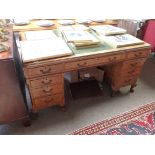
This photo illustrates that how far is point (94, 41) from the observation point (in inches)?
53.2

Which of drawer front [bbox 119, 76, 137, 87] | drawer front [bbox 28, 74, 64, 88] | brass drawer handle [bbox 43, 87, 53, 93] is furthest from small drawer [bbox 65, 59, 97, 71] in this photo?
drawer front [bbox 119, 76, 137, 87]

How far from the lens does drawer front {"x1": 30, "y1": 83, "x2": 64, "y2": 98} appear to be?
4.19 ft

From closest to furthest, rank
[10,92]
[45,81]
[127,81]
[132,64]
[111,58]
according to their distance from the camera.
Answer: [10,92] < [45,81] < [111,58] < [132,64] < [127,81]

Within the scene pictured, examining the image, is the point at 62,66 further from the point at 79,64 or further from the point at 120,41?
the point at 120,41

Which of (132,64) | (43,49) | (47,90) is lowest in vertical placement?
(47,90)

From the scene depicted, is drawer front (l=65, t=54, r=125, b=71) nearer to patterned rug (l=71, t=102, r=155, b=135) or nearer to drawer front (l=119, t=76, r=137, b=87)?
drawer front (l=119, t=76, r=137, b=87)

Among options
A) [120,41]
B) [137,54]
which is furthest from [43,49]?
[137,54]

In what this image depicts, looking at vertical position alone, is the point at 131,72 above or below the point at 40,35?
below

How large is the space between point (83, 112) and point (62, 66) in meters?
0.57

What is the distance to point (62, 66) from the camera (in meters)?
1.22

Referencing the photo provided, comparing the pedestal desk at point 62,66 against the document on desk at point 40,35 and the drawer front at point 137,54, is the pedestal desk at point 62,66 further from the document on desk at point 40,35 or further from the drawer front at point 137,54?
the document on desk at point 40,35
